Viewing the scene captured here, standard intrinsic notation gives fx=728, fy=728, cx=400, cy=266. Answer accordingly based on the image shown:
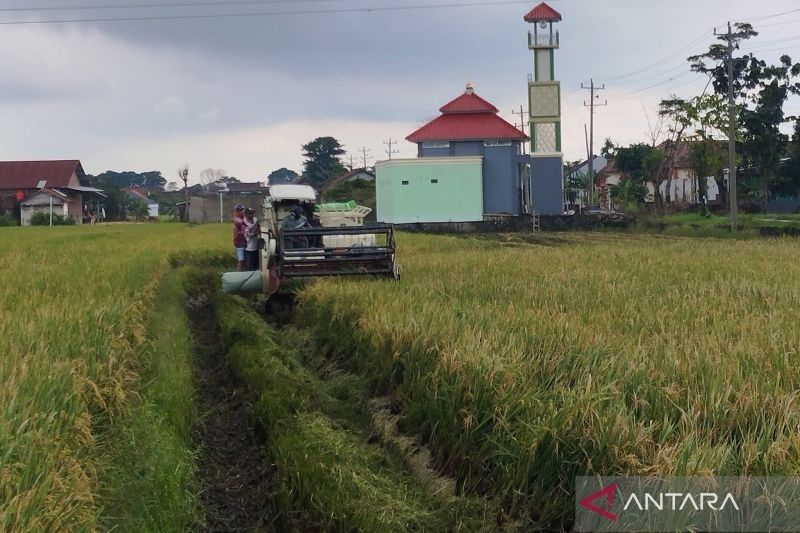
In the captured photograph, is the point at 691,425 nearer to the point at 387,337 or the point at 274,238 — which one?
the point at 387,337

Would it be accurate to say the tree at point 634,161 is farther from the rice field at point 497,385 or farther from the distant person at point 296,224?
the rice field at point 497,385

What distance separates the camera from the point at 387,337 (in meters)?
6.78

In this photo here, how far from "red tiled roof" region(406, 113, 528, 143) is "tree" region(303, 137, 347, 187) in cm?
4499

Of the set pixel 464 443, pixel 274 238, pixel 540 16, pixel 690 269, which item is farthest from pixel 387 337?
pixel 540 16

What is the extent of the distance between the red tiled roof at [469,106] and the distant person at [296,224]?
114 feet

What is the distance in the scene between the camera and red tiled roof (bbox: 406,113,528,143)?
44812 millimetres

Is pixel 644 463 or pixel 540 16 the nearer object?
pixel 644 463

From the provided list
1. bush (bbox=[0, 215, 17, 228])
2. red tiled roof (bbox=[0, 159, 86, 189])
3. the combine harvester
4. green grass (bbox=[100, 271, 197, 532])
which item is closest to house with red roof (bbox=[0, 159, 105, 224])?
red tiled roof (bbox=[0, 159, 86, 189])

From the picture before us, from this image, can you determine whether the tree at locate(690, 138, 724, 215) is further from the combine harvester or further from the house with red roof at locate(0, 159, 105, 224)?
the house with red roof at locate(0, 159, 105, 224)

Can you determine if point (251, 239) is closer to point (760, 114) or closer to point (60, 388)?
point (60, 388)

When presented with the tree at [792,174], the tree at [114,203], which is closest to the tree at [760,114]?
the tree at [792,174]

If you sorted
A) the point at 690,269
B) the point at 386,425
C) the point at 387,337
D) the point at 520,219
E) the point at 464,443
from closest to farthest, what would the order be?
1. the point at 464,443
2. the point at 386,425
3. the point at 387,337
4. the point at 690,269
5. the point at 520,219

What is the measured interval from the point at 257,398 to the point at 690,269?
8.30 meters

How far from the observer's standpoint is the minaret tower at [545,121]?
45781mm
